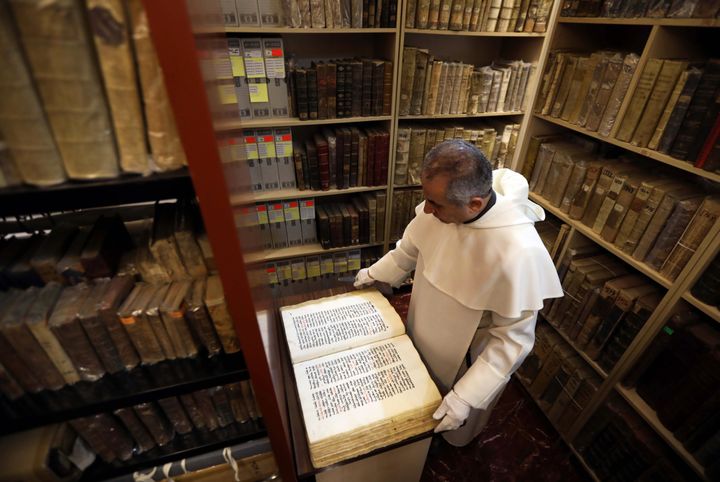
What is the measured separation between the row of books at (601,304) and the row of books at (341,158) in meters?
1.22

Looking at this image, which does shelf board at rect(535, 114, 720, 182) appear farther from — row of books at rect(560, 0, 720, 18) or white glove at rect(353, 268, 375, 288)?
white glove at rect(353, 268, 375, 288)

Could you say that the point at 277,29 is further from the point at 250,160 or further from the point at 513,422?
the point at 513,422

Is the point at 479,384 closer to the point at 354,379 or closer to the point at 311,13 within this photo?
the point at 354,379

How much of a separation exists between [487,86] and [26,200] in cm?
226

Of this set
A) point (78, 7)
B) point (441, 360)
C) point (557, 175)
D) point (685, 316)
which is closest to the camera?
point (78, 7)

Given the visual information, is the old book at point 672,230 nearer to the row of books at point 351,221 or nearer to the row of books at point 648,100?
the row of books at point 648,100

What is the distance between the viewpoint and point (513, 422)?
6.13ft

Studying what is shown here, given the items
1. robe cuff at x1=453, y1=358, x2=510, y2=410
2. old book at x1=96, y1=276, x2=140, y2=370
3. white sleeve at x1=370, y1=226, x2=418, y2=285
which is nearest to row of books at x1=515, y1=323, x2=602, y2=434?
robe cuff at x1=453, y1=358, x2=510, y2=410

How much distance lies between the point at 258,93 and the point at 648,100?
1.77 m

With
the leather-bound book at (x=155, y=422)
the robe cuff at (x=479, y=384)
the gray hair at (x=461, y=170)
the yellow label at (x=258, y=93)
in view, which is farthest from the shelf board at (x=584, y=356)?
the yellow label at (x=258, y=93)

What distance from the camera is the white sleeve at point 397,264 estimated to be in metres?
1.45

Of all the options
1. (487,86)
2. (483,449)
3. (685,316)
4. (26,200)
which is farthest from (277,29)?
(483,449)

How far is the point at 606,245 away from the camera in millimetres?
1479

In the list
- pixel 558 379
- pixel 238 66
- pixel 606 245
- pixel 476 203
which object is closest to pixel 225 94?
pixel 476 203
